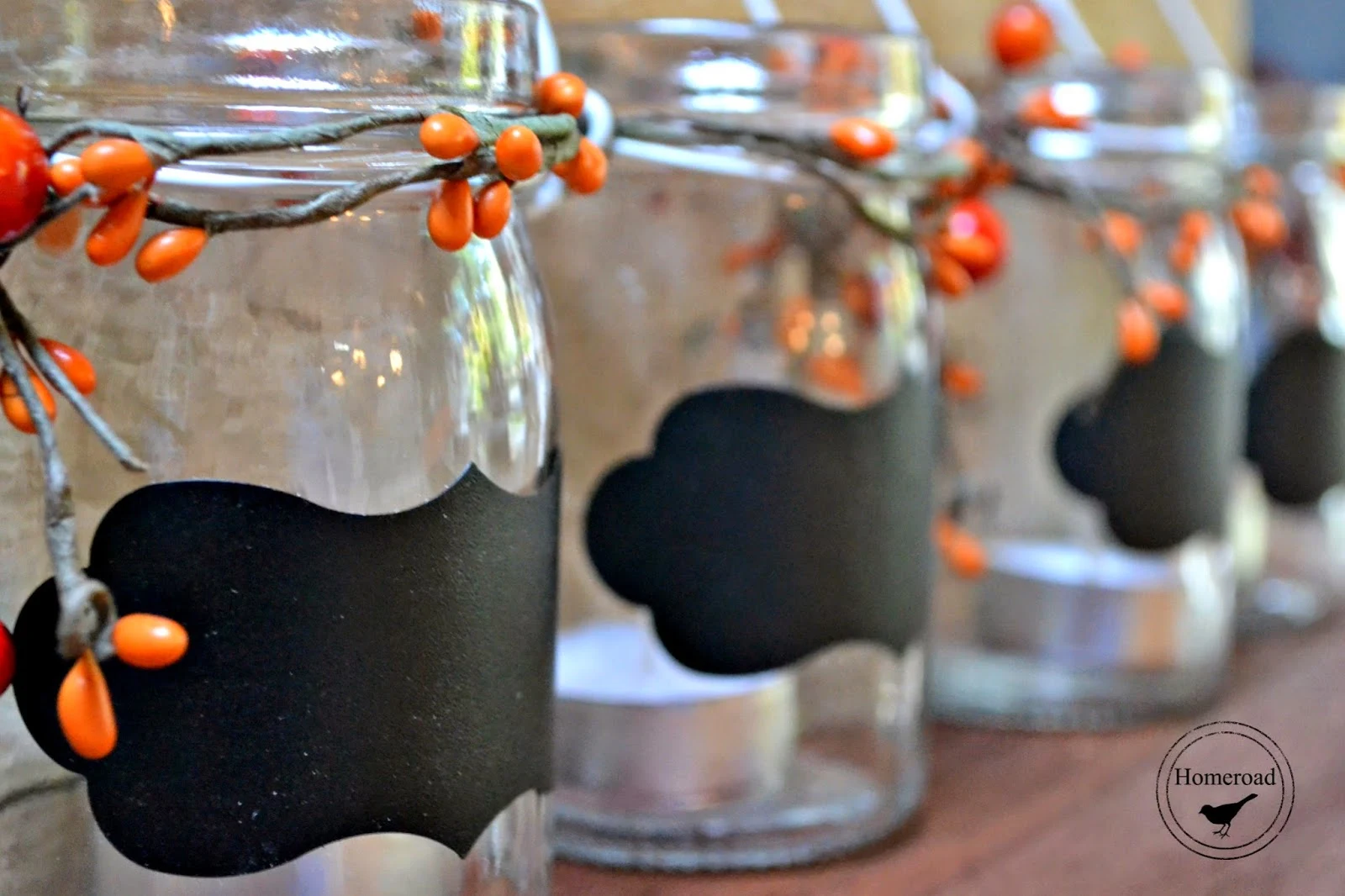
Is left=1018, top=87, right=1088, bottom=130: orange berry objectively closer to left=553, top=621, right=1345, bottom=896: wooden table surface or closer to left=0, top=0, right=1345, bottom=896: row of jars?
left=0, top=0, right=1345, bottom=896: row of jars

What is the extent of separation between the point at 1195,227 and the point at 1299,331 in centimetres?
19

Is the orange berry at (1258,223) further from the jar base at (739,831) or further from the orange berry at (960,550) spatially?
the jar base at (739,831)

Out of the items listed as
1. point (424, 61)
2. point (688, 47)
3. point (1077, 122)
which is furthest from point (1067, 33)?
point (424, 61)

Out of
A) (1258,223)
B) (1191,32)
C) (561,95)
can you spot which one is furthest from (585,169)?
(1191,32)

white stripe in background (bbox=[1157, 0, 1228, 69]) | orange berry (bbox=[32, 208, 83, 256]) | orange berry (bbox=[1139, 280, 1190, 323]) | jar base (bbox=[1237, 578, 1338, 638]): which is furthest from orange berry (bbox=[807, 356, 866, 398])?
white stripe in background (bbox=[1157, 0, 1228, 69])

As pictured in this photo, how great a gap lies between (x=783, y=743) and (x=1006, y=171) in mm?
199

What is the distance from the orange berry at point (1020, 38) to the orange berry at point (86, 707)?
1.25ft

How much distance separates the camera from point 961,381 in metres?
0.54

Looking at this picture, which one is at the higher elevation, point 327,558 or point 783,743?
point 327,558

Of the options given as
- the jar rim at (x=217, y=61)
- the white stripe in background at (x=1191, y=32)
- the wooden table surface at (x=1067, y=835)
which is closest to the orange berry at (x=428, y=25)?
the jar rim at (x=217, y=61)

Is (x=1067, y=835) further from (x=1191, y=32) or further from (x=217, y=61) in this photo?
(x=1191, y=32)

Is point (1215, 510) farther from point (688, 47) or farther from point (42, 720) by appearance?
point (42, 720)

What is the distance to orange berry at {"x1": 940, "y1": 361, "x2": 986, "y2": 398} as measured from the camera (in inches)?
21.5

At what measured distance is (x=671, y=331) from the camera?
421 millimetres
